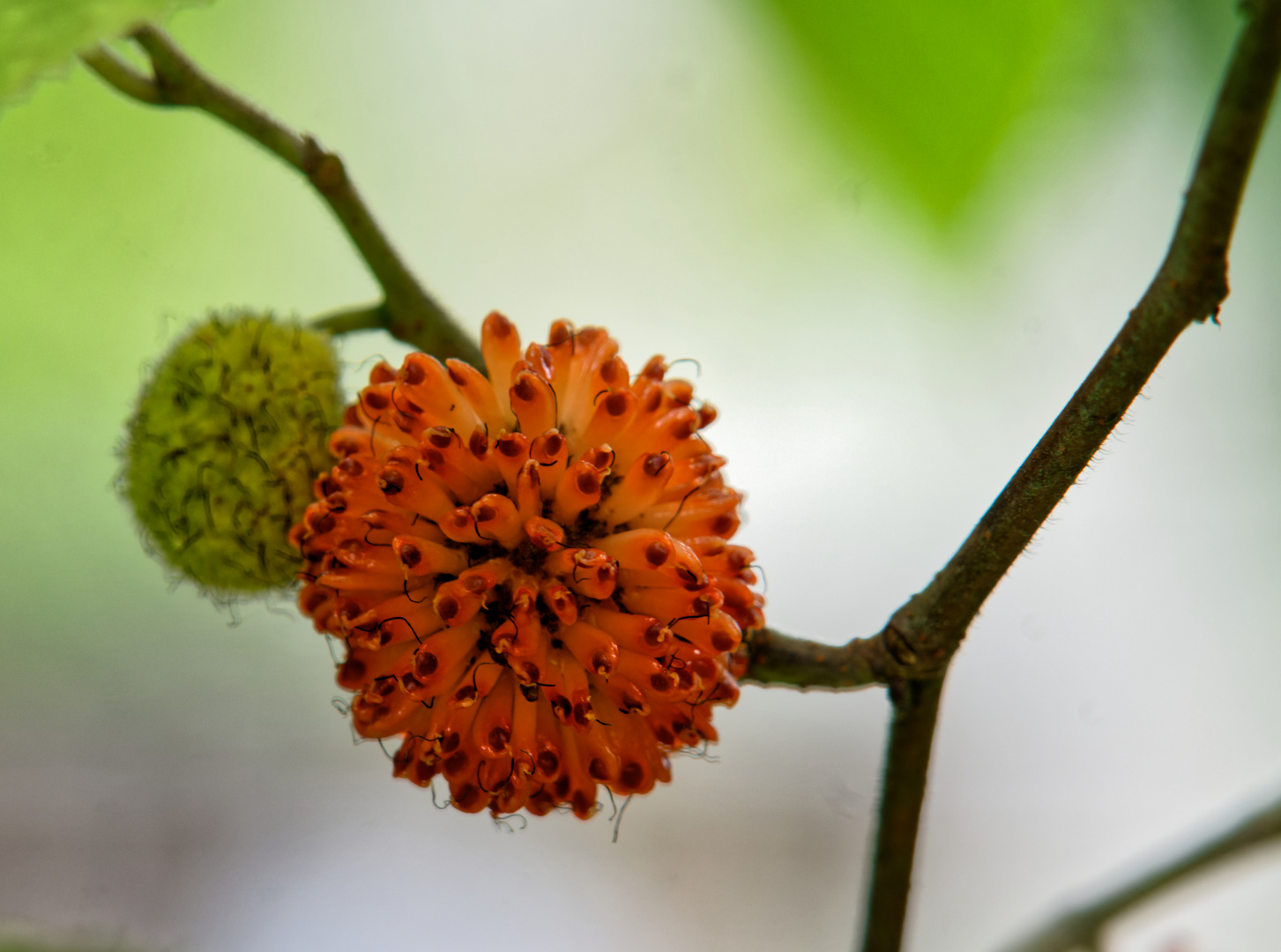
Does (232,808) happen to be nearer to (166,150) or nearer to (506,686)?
(506,686)

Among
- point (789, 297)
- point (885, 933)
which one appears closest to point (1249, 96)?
point (885, 933)

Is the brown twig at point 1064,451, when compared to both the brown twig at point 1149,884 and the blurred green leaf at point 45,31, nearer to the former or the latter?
the brown twig at point 1149,884

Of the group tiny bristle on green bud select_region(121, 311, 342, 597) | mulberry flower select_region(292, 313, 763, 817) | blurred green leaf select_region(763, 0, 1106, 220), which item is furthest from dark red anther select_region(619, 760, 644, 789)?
blurred green leaf select_region(763, 0, 1106, 220)

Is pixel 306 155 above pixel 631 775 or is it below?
above

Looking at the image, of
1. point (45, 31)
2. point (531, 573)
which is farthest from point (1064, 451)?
point (45, 31)

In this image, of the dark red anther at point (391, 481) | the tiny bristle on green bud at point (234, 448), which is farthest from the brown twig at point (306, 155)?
the dark red anther at point (391, 481)

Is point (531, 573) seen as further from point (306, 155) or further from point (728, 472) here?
point (728, 472)

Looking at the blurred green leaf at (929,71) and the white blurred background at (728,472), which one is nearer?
the blurred green leaf at (929,71)
